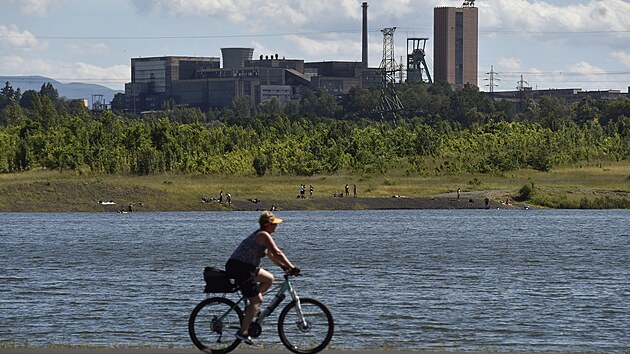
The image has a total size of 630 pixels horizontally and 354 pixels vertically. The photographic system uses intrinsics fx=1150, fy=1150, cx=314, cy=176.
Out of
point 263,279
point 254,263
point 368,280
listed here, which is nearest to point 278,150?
point 368,280

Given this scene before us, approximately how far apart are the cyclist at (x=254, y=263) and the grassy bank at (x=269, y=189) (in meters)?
103

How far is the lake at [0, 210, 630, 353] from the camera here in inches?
1347

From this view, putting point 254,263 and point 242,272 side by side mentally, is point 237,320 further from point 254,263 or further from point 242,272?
point 254,263

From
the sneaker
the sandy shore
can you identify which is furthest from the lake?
the sneaker

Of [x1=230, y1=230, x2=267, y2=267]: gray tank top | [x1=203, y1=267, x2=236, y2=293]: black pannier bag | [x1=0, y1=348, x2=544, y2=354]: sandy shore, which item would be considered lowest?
[x1=0, y1=348, x2=544, y2=354]: sandy shore

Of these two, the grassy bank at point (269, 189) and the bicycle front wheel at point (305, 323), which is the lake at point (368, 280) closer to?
the bicycle front wheel at point (305, 323)

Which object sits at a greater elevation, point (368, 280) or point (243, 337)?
point (243, 337)

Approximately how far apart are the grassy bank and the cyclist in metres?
103

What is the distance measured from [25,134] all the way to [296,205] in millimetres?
48661

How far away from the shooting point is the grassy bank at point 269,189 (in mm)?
127938

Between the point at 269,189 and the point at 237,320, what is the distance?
361 feet

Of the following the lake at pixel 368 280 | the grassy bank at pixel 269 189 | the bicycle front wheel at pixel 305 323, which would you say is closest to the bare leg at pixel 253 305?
the bicycle front wheel at pixel 305 323

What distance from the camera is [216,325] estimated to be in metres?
23.3

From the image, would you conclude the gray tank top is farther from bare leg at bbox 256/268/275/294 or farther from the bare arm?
bare leg at bbox 256/268/275/294
